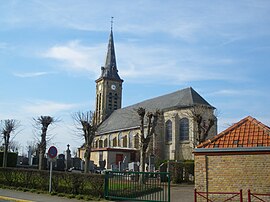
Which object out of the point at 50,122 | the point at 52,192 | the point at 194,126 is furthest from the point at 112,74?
the point at 52,192

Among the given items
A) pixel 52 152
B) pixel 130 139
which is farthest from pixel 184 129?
pixel 52 152

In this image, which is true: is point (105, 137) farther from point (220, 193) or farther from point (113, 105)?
point (220, 193)

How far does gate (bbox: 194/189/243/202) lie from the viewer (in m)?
12.0

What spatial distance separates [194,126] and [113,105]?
33615 millimetres

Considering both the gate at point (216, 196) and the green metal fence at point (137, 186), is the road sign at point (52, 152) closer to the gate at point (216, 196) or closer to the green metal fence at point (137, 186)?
the green metal fence at point (137, 186)

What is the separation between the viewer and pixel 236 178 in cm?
1223

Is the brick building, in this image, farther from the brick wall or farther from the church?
the church

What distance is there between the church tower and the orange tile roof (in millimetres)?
61267

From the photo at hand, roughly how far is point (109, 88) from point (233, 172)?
63.8 metres

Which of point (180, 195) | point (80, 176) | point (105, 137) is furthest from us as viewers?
point (105, 137)

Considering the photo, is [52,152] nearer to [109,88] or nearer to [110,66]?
[109,88]

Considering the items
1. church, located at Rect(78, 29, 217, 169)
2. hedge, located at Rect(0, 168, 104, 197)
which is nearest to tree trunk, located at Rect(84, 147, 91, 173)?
hedge, located at Rect(0, 168, 104, 197)

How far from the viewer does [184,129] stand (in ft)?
158

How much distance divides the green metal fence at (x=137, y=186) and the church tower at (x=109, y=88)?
59766mm
